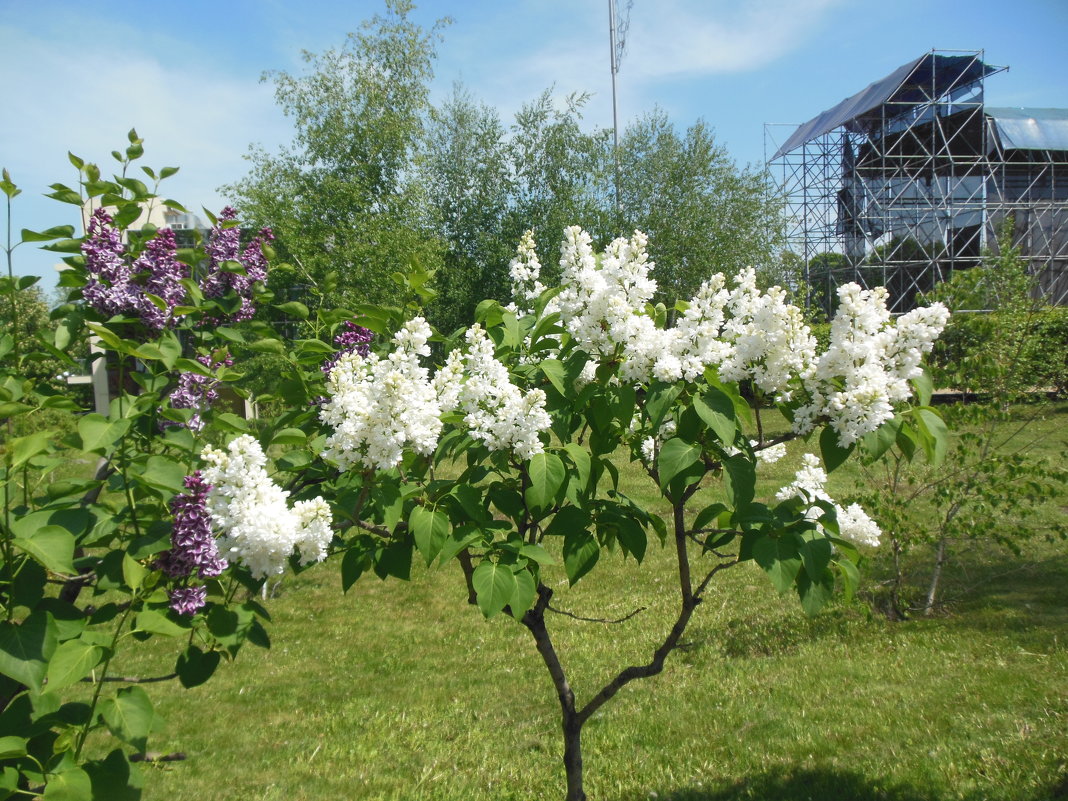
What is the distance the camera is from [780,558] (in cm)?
195

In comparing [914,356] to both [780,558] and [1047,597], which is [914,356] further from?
[1047,597]

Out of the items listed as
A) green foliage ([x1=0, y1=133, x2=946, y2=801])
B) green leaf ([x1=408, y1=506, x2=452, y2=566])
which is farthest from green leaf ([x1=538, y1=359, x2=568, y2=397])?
green leaf ([x1=408, y1=506, x2=452, y2=566])

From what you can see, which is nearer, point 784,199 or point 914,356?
point 914,356

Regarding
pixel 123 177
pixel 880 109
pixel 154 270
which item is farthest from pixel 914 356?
pixel 880 109

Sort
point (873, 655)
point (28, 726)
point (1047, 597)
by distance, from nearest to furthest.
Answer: point (28, 726), point (873, 655), point (1047, 597)

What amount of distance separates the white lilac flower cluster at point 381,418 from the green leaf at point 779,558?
0.90 meters

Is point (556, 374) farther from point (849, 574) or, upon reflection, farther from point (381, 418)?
point (849, 574)

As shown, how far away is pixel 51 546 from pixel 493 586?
38.7 inches

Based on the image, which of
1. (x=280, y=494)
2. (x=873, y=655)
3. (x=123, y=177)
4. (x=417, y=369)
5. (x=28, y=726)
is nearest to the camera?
(x=280, y=494)

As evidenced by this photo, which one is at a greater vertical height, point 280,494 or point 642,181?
point 642,181

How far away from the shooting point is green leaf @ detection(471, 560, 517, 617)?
1.86 metres

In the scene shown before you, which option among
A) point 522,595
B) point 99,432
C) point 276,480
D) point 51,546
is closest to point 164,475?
point 99,432

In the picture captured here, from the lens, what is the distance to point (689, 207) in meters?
21.8

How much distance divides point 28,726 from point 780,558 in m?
1.84
